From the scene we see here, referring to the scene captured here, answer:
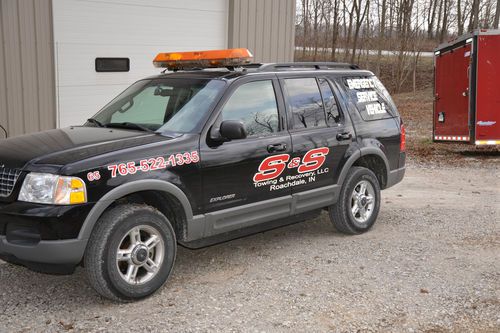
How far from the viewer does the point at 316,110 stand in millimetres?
6016

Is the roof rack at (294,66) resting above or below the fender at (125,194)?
above

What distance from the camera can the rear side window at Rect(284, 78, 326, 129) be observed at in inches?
227

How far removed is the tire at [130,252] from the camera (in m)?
4.32

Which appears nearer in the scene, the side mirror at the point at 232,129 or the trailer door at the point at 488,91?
the side mirror at the point at 232,129

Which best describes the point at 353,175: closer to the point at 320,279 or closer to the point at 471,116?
the point at 320,279

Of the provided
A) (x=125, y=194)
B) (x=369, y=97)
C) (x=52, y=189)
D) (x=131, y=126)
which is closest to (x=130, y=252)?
(x=125, y=194)

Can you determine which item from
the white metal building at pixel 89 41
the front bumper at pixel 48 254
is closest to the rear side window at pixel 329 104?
the front bumper at pixel 48 254

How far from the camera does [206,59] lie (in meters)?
5.79

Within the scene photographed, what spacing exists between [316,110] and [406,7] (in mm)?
26212

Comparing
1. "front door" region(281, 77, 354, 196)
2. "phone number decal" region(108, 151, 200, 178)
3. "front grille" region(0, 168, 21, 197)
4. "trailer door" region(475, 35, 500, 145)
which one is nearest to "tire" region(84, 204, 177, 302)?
"phone number decal" region(108, 151, 200, 178)

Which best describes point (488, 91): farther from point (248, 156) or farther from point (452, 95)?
point (248, 156)

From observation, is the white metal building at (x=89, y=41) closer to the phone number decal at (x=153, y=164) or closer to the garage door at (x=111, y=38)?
the garage door at (x=111, y=38)

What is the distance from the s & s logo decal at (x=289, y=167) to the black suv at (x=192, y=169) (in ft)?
0.04

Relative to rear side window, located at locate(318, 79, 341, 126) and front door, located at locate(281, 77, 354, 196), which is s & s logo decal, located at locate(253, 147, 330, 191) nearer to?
front door, located at locate(281, 77, 354, 196)
